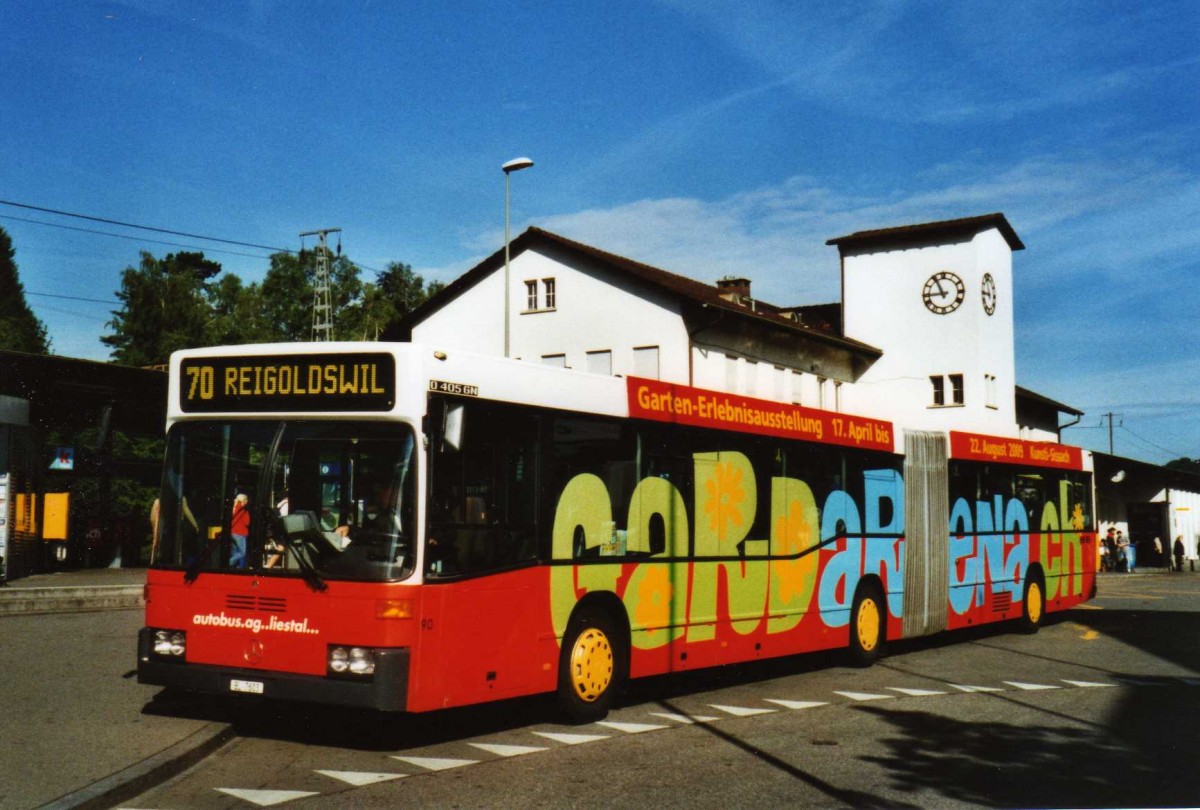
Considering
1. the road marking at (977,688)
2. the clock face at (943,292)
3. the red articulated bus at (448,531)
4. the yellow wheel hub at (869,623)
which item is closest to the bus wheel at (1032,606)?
the yellow wheel hub at (869,623)

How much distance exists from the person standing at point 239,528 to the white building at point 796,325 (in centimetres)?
3256

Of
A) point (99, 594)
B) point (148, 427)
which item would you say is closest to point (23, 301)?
point (148, 427)

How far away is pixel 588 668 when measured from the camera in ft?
33.4

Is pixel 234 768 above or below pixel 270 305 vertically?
below

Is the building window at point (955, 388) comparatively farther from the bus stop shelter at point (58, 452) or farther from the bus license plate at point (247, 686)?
the bus license plate at point (247, 686)

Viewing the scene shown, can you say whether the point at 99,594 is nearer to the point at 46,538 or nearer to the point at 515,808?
the point at 46,538

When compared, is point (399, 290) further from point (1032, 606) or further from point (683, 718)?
point (683, 718)

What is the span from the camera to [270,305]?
81.0m

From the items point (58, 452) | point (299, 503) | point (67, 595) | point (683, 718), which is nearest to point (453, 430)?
point (299, 503)

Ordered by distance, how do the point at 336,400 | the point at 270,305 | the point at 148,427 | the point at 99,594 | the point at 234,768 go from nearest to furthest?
the point at 234,768, the point at 336,400, the point at 99,594, the point at 148,427, the point at 270,305

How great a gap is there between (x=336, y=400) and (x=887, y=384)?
151 ft

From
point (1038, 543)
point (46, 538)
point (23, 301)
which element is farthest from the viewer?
point (23, 301)

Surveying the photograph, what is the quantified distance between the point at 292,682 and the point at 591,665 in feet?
8.74

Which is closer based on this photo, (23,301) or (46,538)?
(46,538)
